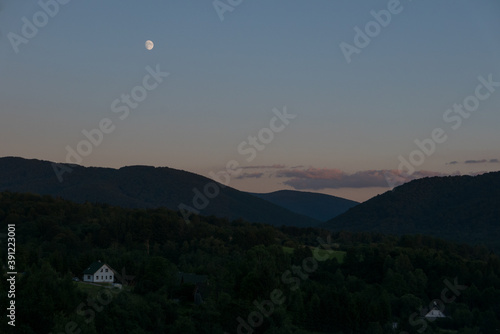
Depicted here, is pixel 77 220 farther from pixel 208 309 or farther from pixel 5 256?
pixel 208 309

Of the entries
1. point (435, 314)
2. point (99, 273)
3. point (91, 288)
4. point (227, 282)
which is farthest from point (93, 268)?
point (435, 314)

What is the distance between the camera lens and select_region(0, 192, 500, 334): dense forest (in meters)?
57.1

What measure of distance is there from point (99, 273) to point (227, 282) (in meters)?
21.3

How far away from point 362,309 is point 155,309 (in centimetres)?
2441

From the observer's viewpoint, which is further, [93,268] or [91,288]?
[93,268]

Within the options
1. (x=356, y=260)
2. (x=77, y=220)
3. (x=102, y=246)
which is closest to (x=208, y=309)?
(x=356, y=260)

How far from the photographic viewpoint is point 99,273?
275 ft

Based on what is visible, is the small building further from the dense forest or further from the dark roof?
the dark roof

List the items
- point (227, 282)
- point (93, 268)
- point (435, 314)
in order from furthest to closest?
point (93, 268), point (435, 314), point (227, 282)

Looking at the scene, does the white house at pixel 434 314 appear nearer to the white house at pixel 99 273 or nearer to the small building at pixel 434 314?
the small building at pixel 434 314

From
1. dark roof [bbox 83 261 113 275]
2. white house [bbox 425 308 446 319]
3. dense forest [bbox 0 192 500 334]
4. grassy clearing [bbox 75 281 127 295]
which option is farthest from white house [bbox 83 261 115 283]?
white house [bbox 425 308 446 319]

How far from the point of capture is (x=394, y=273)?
94188mm

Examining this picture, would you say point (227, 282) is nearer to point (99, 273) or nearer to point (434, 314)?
point (99, 273)

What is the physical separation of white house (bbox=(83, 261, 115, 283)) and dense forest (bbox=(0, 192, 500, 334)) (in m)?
2.31
